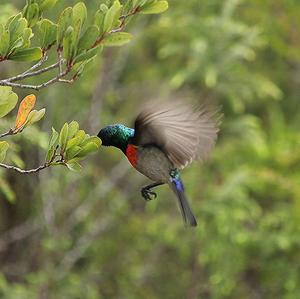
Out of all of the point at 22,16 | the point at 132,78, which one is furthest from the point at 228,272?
the point at 22,16

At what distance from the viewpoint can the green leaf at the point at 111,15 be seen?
1773 millimetres

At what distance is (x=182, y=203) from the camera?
2.54m

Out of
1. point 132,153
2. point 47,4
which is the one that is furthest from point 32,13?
point 132,153

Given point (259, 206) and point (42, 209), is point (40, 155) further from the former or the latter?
point (259, 206)

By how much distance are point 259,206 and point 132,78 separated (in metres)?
2.11

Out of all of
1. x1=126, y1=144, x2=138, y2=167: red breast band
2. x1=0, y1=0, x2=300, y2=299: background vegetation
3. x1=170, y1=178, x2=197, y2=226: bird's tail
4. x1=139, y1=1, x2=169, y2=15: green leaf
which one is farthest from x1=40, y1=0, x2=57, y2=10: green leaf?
x1=0, y1=0, x2=300, y2=299: background vegetation

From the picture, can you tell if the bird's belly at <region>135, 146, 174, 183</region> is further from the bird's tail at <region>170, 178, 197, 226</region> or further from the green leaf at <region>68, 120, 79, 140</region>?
the green leaf at <region>68, 120, 79, 140</region>

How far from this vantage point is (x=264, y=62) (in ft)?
23.4

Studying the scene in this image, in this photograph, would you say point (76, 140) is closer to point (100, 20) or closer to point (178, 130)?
point (100, 20)

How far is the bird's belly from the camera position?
2322 millimetres

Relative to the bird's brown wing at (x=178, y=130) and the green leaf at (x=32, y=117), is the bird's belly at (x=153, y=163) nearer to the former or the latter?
the bird's brown wing at (x=178, y=130)

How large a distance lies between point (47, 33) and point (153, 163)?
73 centimetres

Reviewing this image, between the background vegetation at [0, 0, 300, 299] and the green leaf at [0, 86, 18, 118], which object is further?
the background vegetation at [0, 0, 300, 299]

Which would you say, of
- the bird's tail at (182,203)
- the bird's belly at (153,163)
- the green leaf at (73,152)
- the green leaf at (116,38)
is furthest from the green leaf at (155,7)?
the bird's tail at (182,203)
